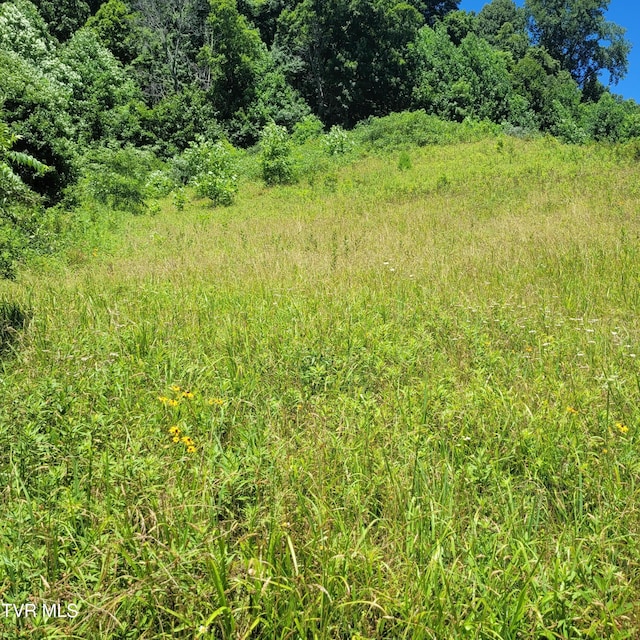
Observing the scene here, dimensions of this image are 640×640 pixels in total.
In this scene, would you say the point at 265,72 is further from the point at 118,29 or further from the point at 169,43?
the point at 118,29

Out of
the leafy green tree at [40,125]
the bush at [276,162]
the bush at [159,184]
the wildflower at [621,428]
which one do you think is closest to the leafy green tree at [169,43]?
the bush at [159,184]

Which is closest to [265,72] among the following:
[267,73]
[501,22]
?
[267,73]

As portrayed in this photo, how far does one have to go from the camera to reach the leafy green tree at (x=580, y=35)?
55.8 meters

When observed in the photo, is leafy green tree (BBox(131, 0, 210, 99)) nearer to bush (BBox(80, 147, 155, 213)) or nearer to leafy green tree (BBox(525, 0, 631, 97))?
bush (BBox(80, 147, 155, 213))

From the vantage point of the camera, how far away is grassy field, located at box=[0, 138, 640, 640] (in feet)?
4.79

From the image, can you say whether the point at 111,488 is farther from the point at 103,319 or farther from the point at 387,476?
the point at 103,319

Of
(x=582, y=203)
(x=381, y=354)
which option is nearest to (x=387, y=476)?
(x=381, y=354)

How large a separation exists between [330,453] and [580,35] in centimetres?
7348

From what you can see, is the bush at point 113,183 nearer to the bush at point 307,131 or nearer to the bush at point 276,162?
the bush at point 276,162

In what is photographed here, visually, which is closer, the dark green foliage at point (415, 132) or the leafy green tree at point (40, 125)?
the leafy green tree at point (40, 125)

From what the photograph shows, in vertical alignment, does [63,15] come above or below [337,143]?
above

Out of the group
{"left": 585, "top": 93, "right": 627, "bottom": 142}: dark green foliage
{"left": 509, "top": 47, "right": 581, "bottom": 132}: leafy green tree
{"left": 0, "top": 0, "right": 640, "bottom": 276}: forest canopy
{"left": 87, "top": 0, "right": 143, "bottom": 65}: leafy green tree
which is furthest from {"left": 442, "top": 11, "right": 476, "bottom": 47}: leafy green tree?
{"left": 87, "top": 0, "right": 143, "bottom": 65}: leafy green tree

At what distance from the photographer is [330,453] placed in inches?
85.2

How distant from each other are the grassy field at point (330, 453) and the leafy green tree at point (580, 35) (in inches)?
2691
